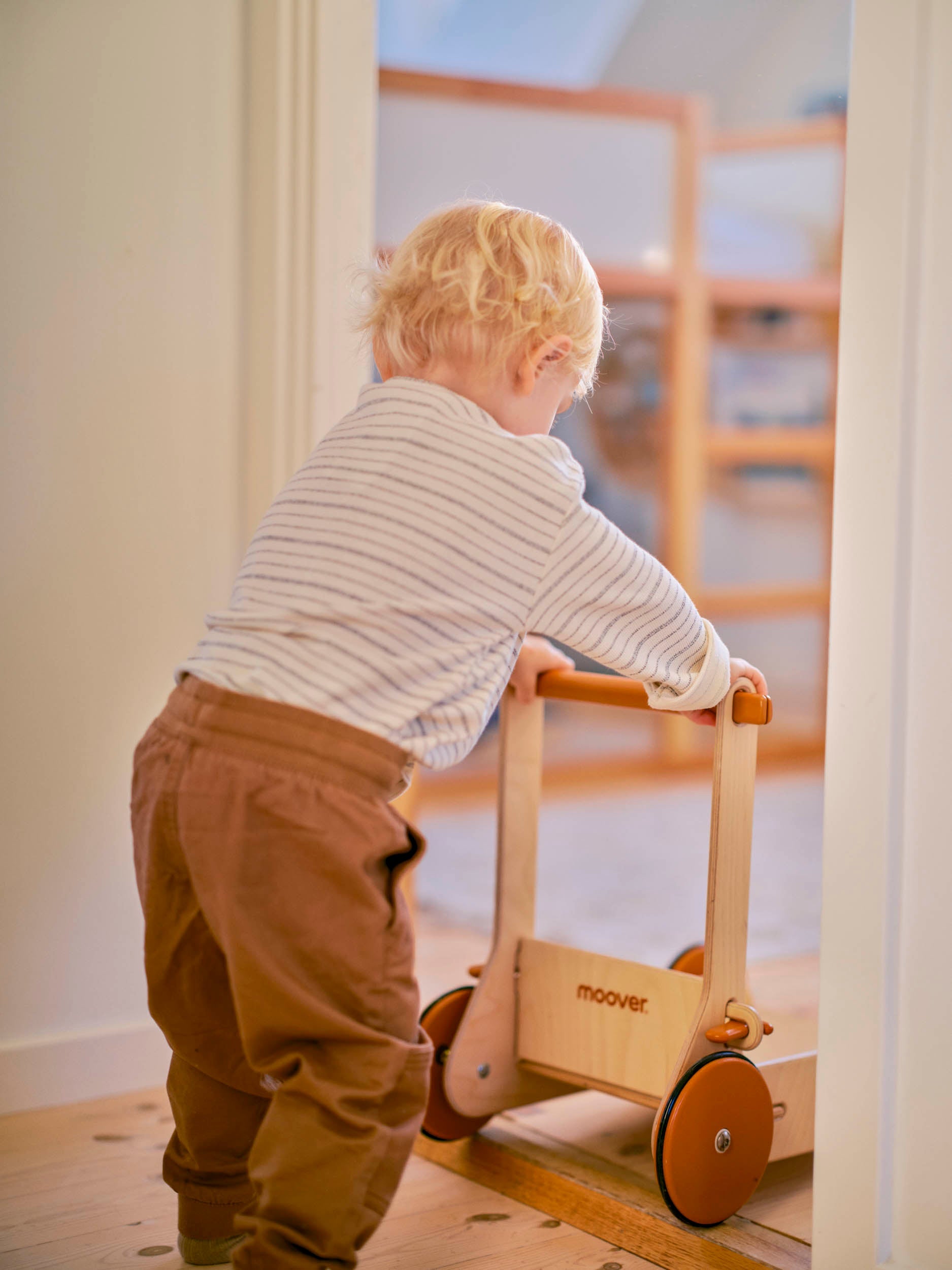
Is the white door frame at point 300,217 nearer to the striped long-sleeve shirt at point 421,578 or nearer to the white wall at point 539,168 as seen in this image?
the striped long-sleeve shirt at point 421,578

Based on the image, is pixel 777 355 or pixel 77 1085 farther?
pixel 777 355

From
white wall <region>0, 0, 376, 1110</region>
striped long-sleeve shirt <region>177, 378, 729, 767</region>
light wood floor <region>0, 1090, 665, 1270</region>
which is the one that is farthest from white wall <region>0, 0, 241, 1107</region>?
striped long-sleeve shirt <region>177, 378, 729, 767</region>

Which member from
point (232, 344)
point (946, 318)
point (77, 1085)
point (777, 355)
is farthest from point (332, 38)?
point (777, 355)

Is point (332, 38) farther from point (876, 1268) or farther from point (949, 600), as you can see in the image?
point (876, 1268)

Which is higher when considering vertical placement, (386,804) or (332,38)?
(332,38)

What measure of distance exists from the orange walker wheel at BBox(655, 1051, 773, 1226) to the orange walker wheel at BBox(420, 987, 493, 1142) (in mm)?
268

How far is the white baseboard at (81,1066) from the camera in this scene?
4.81 ft

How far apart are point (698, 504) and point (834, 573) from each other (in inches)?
117

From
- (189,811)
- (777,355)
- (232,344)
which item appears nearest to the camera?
(189,811)

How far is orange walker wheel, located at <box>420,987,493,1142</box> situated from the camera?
1.33m

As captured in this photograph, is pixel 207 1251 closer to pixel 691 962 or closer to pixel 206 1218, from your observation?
pixel 206 1218

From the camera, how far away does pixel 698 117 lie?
12.5ft

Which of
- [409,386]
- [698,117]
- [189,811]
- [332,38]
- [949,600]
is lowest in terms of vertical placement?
[189,811]

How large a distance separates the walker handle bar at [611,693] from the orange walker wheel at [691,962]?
364 mm
